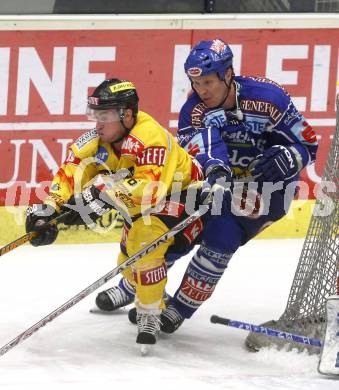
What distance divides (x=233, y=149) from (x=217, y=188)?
0.54 meters

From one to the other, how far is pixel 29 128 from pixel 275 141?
1.93m

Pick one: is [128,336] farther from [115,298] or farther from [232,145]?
[232,145]

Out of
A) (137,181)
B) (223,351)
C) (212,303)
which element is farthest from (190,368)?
(212,303)

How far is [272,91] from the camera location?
18.1ft

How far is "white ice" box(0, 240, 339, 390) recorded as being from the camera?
4.77 metres

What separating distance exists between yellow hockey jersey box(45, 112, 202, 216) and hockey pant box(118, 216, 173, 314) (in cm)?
9

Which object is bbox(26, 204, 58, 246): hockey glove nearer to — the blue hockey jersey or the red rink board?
the blue hockey jersey

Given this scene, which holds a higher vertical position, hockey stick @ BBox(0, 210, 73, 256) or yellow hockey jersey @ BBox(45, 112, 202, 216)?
yellow hockey jersey @ BBox(45, 112, 202, 216)

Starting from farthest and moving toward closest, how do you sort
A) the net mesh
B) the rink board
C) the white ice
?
the rink board → the net mesh → the white ice

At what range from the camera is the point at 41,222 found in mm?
5180

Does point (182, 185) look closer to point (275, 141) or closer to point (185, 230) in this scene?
point (185, 230)

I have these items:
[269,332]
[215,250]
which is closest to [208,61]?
[215,250]

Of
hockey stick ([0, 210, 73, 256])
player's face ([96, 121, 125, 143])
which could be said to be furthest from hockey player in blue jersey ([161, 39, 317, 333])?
hockey stick ([0, 210, 73, 256])

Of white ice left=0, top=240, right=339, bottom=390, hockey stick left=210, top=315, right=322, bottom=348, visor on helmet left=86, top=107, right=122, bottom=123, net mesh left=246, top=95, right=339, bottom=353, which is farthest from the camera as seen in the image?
net mesh left=246, top=95, right=339, bottom=353
